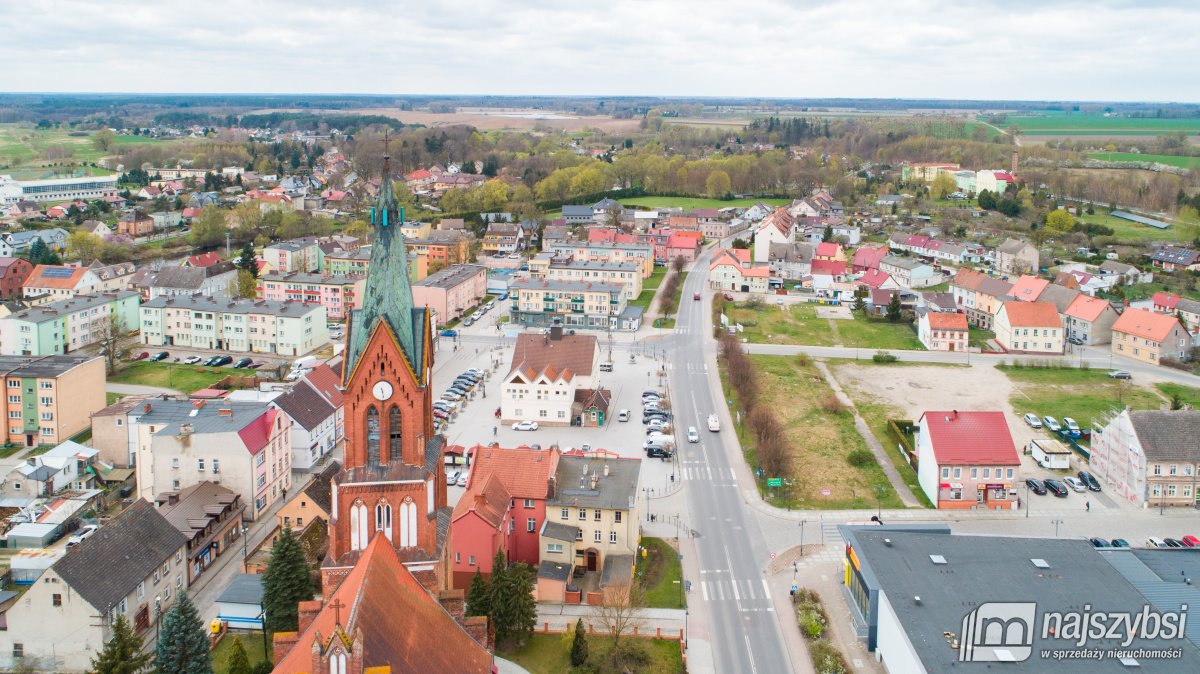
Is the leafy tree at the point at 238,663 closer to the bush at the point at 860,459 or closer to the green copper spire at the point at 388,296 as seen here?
the green copper spire at the point at 388,296

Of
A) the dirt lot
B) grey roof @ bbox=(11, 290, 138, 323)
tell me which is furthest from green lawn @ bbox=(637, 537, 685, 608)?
grey roof @ bbox=(11, 290, 138, 323)

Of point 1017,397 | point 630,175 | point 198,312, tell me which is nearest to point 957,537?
point 1017,397

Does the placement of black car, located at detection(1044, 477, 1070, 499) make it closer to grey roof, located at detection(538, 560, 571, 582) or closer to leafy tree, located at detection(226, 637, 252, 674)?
grey roof, located at detection(538, 560, 571, 582)

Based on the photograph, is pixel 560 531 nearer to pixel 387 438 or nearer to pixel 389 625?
pixel 387 438

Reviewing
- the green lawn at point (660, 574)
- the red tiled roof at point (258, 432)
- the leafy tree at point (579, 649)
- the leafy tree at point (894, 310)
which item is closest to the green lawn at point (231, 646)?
the leafy tree at point (579, 649)

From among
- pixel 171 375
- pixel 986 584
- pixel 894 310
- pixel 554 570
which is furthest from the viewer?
pixel 894 310

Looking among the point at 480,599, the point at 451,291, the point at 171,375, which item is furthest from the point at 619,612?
the point at 451,291

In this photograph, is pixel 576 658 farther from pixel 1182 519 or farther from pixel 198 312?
pixel 198 312
